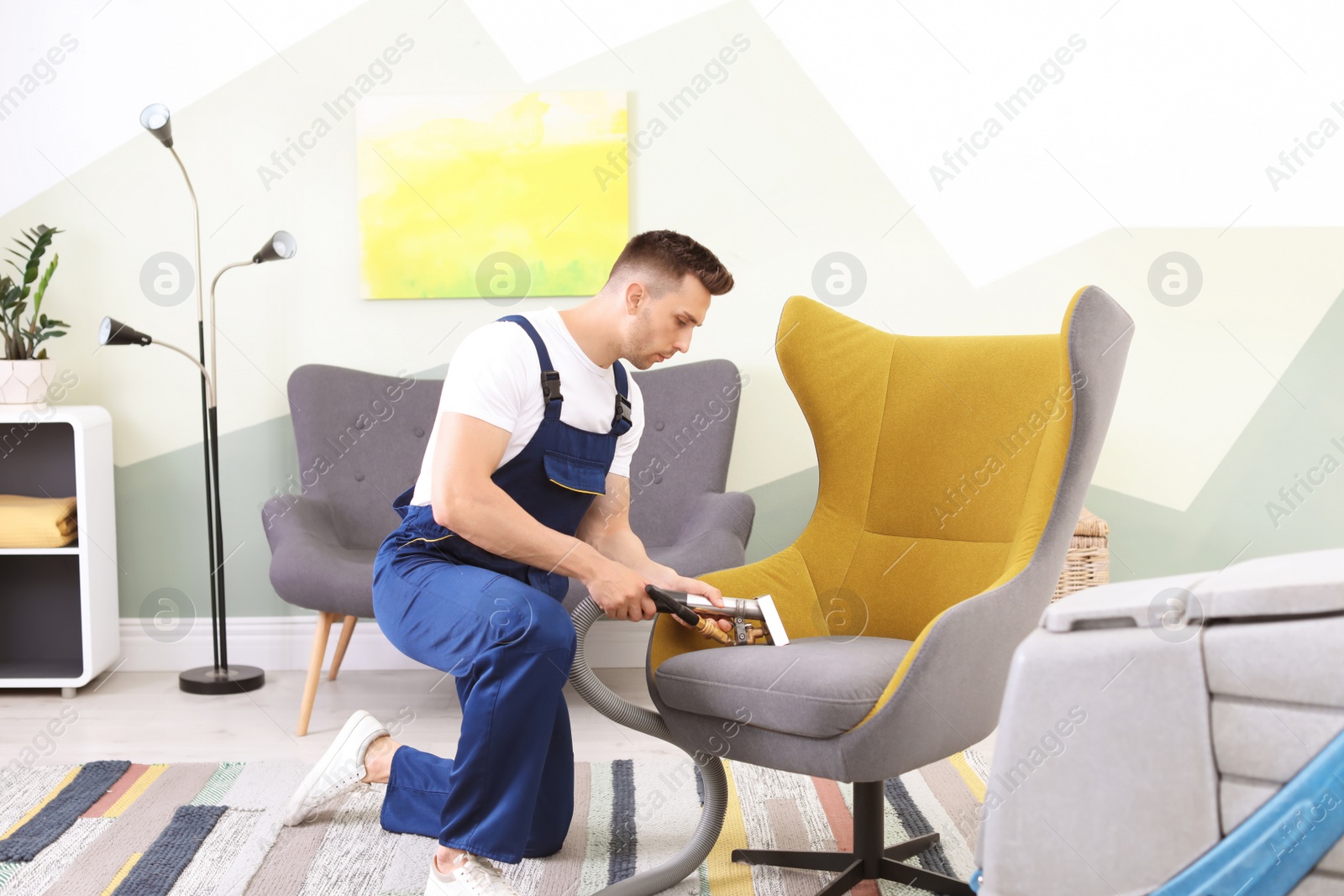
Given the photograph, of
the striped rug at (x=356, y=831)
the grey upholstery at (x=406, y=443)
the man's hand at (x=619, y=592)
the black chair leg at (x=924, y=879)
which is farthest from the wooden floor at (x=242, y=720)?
the man's hand at (x=619, y=592)

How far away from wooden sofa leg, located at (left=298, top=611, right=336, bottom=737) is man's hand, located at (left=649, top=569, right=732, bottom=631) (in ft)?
4.12

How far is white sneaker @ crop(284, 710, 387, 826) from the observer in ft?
6.58

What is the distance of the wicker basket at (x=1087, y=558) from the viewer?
2.89 meters

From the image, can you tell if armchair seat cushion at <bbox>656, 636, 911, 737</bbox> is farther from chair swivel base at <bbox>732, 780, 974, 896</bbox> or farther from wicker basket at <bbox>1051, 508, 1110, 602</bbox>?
wicker basket at <bbox>1051, 508, 1110, 602</bbox>

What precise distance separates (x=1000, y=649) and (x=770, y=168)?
2.10 m

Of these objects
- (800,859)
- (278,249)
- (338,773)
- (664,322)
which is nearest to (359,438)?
(278,249)

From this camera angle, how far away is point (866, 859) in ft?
5.94

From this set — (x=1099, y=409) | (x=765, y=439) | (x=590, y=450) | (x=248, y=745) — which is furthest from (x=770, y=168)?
(x=248, y=745)

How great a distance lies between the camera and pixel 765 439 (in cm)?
339

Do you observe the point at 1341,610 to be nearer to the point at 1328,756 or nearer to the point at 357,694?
the point at 1328,756

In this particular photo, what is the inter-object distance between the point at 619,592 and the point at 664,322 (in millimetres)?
501

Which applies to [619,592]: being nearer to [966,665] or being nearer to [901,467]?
[966,665]

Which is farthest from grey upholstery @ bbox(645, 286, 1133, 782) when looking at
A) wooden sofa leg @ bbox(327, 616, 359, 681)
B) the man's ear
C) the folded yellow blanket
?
the folded yellow blanket

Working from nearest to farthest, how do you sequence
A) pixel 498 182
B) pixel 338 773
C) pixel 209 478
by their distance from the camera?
pixel 338 773, pixel 209 478, pixel 498 182
